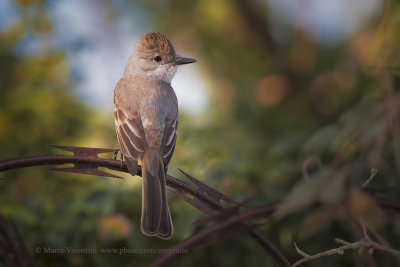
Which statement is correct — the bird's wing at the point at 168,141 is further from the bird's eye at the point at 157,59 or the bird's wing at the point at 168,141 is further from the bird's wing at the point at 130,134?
the bird's eye at the point at 157,59

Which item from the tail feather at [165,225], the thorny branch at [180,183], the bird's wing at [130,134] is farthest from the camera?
the bird's wing at [130,134]

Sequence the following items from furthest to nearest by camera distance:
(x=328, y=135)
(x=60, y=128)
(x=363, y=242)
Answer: (x=60, y=128) < (x=328, y=135) < (x=363, y=242)

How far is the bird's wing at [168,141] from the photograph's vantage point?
3.40m

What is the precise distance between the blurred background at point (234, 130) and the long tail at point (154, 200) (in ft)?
1.22

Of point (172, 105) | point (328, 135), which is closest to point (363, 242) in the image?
point (328, 135)

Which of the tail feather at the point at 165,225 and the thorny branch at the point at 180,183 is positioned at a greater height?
the thorny branch at the point at 180,183

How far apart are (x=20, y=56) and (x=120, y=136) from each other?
8.10 feet

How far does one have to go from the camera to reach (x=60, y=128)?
4.87 metres

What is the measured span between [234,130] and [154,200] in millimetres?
2819

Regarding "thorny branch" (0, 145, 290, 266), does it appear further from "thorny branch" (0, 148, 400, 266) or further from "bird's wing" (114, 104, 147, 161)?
"bird's wing" (114, 104, 147, 161)

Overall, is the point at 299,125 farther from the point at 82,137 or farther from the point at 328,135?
the point at 328,135

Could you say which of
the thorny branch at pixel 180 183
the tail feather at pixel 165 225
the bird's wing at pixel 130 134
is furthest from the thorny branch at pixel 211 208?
the bird's wing at pixel 130 134

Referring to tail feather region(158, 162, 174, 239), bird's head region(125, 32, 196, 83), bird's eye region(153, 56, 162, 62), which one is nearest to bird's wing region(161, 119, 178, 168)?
tail feather region(158, 162, 174, 239)

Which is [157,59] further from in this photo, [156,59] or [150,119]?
[150,119]
